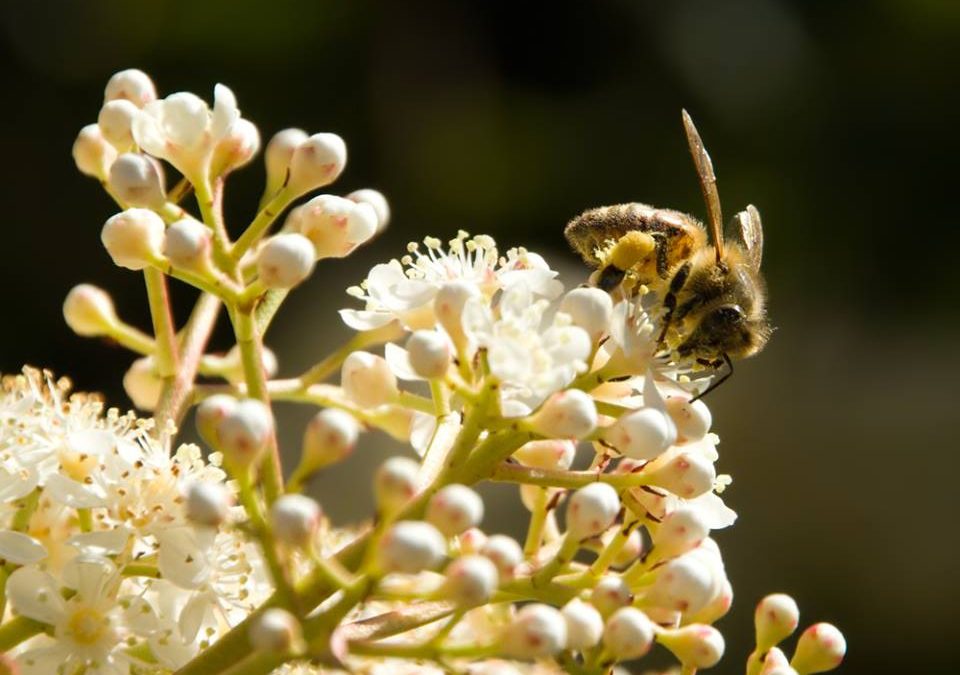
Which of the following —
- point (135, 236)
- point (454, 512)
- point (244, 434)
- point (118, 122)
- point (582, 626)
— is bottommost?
point (582, 626)

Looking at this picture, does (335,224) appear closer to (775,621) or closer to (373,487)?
(373,487)

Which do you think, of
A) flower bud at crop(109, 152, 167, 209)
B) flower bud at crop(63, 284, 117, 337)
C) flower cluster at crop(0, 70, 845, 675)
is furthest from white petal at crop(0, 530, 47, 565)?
flower bud at crop(63, 284, 117, 337)

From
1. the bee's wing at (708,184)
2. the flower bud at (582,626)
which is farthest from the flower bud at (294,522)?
the bee's wing at (708,184)

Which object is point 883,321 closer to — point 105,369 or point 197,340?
point 105,369

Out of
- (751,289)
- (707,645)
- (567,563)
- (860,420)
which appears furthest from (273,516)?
(860,420)

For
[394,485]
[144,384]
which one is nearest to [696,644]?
[394,485]

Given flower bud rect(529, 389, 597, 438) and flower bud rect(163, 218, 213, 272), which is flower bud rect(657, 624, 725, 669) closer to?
flower bud rect(529, 389, 597, 438)
